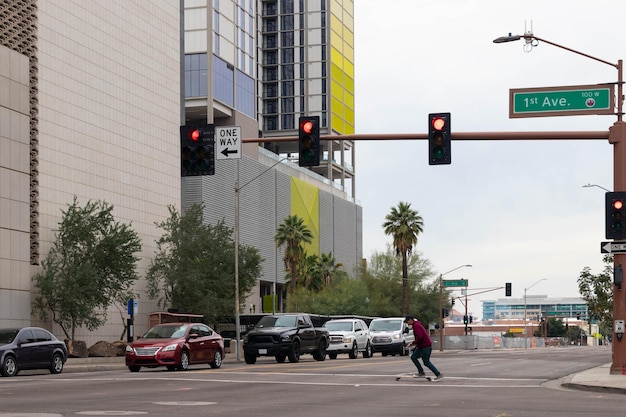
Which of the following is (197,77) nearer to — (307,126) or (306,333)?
(306,333)

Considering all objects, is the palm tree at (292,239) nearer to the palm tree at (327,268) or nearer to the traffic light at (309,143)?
the palm tree at (327,268)

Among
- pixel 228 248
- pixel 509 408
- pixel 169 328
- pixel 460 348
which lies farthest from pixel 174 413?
pixel 460 348

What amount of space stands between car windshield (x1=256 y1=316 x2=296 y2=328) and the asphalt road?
1033cm

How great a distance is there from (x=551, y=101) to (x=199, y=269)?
45.9m

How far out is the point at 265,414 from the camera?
17219 mm

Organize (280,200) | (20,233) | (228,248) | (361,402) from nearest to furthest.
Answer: (361,402) → (20,233) → (228,248) → (280,200)

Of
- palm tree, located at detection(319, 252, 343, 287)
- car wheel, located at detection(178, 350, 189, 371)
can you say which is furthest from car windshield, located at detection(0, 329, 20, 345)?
palm tree, located at detection(319, 252, 343, 287)

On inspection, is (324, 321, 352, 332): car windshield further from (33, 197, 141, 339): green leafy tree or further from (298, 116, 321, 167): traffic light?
(298, 116, 321, 167): traffic light

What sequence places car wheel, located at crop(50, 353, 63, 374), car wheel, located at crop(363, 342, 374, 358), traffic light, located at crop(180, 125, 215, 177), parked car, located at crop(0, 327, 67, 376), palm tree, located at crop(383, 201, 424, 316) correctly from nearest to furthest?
traffic light, located at crop(180, 125, 215, 177)
parked car, located at crop(0, 327, 67, 376)
car wheel, located at crop(50, 353, 63, 374)
car wheel, located at crop(363, 342, 374, 358)
palm tree, located at crop(383, 201, 424, 316)

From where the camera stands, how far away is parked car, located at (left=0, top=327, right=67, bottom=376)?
109 feet

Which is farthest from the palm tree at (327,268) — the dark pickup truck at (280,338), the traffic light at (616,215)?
the traffic light at (616,215)

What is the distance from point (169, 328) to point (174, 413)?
736 inches

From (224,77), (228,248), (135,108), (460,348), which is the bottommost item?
(460,348)

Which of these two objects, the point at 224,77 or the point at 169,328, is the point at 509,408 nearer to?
the point at 169,328
